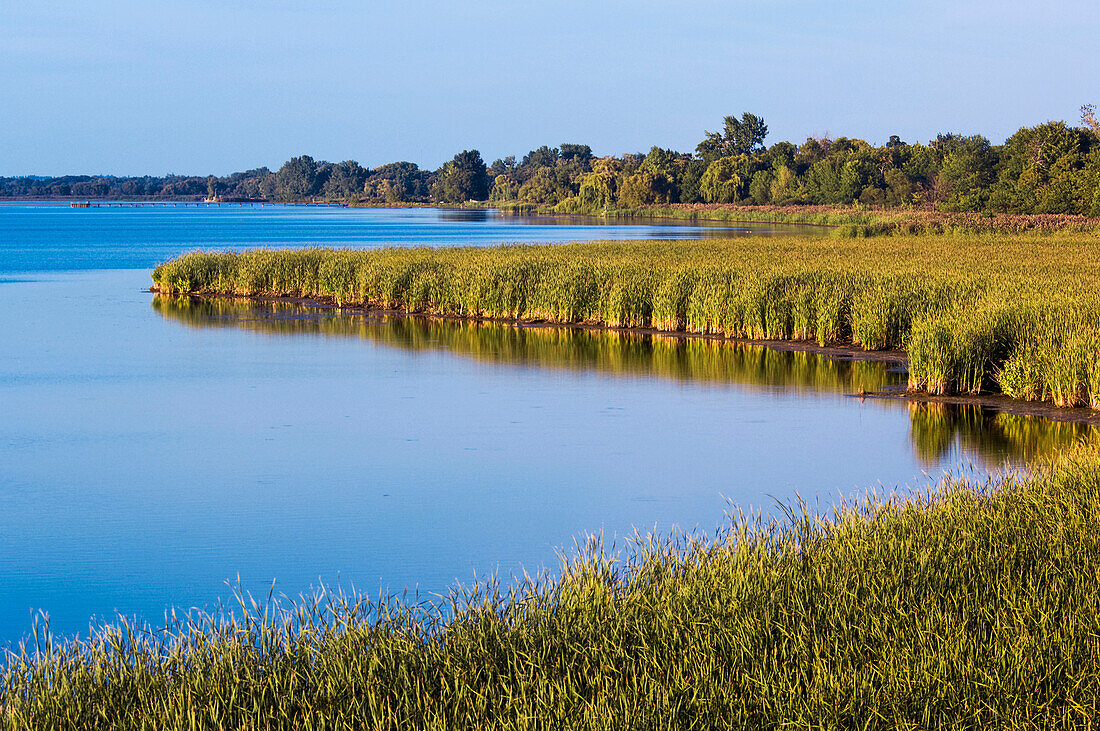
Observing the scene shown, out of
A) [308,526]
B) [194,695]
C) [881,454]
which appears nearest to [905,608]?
[194,695]

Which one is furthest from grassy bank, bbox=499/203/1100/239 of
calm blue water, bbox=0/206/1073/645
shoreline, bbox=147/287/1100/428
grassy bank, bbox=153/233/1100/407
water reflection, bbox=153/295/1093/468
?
calm blue water, bbox=0/206/1073/645

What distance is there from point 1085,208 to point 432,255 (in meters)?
39.5

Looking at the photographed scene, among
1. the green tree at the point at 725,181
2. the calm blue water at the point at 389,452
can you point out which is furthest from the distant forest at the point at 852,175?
the calm blue water at the point at 389,452

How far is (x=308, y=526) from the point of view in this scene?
1055 centimetres

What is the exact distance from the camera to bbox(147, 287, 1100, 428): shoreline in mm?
14828

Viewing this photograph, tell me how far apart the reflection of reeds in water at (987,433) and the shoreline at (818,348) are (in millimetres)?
221

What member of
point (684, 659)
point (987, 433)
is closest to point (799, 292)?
point (987, 433)

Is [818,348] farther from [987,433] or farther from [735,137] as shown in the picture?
[735,137]

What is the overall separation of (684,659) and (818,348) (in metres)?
16.3


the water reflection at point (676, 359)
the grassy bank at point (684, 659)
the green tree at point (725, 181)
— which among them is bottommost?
the water reflection at point (676, 359)

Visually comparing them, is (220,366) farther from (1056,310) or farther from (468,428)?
(1056,310)

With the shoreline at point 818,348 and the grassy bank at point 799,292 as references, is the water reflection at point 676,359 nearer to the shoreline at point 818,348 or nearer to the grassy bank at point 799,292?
the shoreline at point 818,348

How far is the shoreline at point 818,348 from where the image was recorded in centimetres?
1483

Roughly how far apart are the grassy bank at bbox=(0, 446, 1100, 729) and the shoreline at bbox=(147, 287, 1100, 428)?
812 centimetres
